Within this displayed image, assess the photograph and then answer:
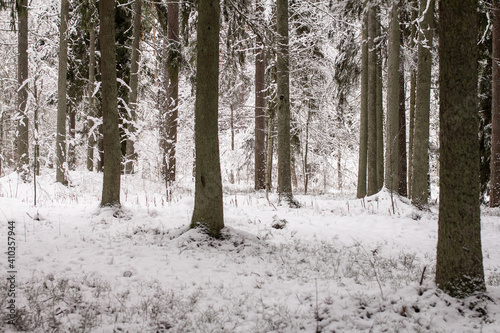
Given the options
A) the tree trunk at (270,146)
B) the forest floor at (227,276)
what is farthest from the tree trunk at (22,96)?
the tree trunk at (270,146)

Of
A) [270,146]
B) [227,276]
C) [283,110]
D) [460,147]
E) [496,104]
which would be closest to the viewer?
[460,147]

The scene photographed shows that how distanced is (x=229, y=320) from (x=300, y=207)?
7.02 m

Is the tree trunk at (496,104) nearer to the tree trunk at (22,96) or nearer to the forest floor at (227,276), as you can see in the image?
the forest floor at (227,276)

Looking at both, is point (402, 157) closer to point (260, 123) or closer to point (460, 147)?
point (260, 123)

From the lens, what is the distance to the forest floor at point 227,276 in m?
3.38

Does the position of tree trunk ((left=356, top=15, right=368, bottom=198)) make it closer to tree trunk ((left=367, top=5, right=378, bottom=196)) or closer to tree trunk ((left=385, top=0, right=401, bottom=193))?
tree trunk ((left=367, top=5, right=378, bottom=196))

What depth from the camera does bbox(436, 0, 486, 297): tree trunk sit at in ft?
11.3

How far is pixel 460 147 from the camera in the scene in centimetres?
347

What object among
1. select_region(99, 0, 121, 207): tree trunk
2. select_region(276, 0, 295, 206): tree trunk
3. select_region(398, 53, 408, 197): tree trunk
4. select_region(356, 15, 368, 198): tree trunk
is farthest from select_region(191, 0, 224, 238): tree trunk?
select_region(398, 53, 408, 197): tree trunk

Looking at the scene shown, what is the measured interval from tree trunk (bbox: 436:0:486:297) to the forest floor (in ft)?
1.25

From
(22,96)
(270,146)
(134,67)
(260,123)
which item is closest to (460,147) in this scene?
(270,146)

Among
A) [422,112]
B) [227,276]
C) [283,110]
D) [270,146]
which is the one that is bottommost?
[227,276]

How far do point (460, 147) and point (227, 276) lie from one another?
3348 millimetres

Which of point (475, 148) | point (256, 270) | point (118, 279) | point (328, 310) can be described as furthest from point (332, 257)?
point (118, 279)
